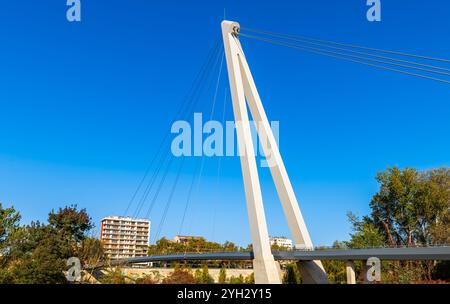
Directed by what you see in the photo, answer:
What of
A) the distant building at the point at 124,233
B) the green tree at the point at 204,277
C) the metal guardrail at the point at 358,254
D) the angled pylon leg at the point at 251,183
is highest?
the distant building at the point at 124,233

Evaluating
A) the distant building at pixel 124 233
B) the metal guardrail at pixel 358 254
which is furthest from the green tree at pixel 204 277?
the distant building at pixel 124 233

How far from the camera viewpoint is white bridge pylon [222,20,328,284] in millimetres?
21250

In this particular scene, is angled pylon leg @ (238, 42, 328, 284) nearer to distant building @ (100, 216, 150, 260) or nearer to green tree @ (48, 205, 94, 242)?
green tree @ (48, 205, 94, 242)

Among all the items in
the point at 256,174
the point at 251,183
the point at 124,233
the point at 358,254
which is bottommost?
the point at 358,254

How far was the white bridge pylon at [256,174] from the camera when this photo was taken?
69.7 feet

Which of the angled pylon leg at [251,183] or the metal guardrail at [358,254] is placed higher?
the angled pylon leg at [251,183]

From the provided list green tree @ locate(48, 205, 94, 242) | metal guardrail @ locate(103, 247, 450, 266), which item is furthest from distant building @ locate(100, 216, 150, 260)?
metal guardrail @ locate(103, 247, 450, 266)

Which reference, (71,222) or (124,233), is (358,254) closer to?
(71,222)

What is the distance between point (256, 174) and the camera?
2317cm

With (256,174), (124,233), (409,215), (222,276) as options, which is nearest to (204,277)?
(222,276)

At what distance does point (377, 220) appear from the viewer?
143 feet

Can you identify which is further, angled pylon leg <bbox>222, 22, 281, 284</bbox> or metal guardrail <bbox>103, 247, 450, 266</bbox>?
angled pylon leg <bbox>222, 22, 281, 284</bbox>

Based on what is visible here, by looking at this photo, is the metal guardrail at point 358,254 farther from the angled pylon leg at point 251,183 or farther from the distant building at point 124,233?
the distant building at point 124,233
